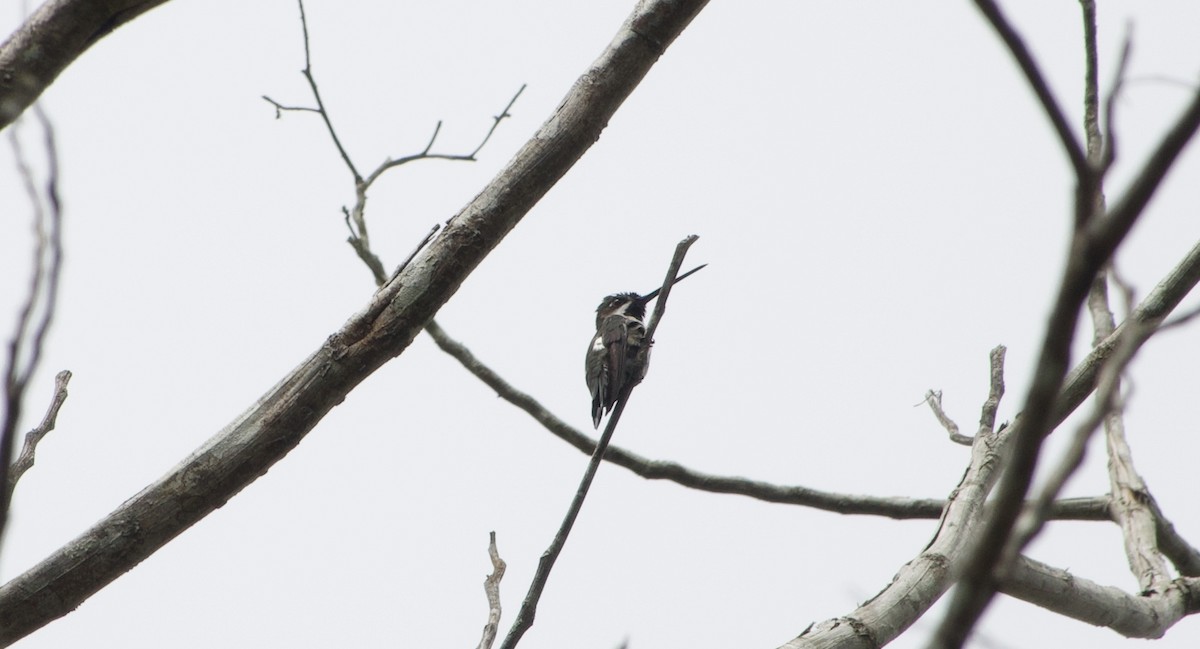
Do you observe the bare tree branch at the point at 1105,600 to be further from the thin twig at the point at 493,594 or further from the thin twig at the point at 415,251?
the thin twig at the point at 415,251

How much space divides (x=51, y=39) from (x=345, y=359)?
3.48 ft

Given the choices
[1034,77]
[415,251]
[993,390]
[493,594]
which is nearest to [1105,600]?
[993,390]

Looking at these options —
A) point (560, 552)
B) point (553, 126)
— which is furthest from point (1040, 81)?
point (553, 126)

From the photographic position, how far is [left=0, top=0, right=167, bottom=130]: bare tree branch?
227cm

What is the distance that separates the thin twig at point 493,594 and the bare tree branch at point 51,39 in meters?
1.78

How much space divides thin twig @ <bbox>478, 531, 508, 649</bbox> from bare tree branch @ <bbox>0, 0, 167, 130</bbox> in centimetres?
178

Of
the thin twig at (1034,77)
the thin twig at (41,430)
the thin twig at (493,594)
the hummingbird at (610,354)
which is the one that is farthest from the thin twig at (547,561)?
the hummingbird at (610,354)

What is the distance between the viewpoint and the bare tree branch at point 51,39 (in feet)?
7.46

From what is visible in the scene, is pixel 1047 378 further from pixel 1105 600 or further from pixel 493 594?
pixel 1105 600

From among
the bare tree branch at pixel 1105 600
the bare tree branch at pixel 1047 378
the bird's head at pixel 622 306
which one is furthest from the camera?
the bird's head at pixel 622 306

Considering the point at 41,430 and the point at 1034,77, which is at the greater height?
the point at 1034,77

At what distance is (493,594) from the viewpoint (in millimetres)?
3166

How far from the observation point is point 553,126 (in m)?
3.10

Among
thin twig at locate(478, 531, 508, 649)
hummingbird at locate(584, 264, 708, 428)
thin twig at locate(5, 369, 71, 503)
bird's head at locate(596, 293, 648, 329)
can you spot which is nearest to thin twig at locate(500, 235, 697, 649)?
thin twig at locate(478, 531, 508, 649)
